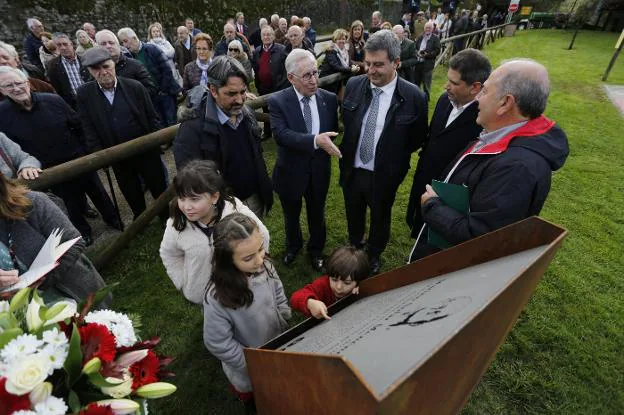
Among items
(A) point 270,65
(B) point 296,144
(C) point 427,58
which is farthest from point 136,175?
(C) point 427,58

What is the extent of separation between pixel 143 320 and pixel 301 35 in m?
5.96

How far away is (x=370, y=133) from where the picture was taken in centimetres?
296

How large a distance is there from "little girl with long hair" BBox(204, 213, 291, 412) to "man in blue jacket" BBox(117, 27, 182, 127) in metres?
5.07

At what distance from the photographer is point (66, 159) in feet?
11.5

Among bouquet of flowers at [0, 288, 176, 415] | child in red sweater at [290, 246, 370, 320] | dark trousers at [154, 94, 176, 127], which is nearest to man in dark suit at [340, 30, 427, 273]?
child in red sweater at [290, 246, 370, 320]

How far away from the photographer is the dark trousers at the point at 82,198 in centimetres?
363

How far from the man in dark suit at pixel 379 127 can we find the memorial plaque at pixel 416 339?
1.67 m

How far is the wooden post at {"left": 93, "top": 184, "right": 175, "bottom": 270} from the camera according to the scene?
11.4 ft

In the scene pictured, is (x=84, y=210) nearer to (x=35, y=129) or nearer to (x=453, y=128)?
(x=35, y=129)

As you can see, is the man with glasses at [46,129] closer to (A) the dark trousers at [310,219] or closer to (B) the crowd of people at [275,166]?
(B) the crowd of people at [275,166]

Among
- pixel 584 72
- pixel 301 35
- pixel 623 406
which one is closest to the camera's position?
pixel 623 406

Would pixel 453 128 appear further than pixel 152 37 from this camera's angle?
No

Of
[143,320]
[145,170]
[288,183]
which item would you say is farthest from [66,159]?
[288,183]

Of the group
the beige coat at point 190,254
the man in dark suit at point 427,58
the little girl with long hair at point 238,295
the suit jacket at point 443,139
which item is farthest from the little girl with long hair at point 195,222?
the man in dark suit at point 427,58
